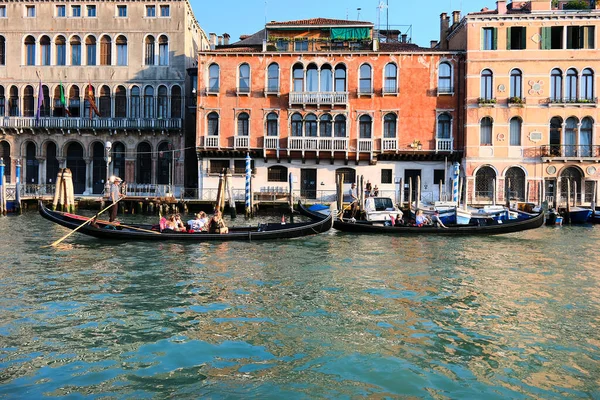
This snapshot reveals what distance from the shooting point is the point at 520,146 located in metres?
24.9

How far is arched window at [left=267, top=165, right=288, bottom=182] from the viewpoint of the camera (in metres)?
26.3

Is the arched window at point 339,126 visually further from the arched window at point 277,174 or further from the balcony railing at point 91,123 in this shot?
the balcony railing at point 91,123

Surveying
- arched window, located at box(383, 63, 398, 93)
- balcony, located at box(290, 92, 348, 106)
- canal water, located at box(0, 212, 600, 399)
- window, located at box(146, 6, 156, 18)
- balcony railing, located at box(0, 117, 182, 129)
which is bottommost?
canal water, located at box(0, 212, 600, 399)

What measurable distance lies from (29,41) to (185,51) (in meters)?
7.63

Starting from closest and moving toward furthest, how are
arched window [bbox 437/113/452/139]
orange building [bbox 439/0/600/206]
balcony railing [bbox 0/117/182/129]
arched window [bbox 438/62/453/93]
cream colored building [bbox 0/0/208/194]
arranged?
orange building [bbox 439/0/600/206]
arched window [bbox 438/62/453/93]
arched window [bbox 437/113/452/139]
balcony railing [bbox 0/117/182/129]
cream colored building [bbox 0/0/208/194]

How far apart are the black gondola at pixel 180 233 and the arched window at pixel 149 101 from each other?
13598mm

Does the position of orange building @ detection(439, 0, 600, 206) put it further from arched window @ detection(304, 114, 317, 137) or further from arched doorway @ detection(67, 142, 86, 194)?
arched doorway @ detection(67, 142, 86, 194)

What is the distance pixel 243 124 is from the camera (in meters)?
26.3

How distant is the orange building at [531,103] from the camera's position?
24453 mm

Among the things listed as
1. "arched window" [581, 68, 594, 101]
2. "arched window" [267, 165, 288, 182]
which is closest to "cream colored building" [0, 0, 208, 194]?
"arched window" [267, 165, 288, 182]

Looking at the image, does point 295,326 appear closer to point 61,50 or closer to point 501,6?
point 501,6

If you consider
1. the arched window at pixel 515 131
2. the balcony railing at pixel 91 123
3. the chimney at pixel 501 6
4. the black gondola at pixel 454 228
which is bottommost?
the black gondola at pixel 454 228

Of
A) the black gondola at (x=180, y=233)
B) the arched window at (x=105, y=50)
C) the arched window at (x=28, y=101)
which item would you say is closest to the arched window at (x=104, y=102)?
the arched window at (x=105, y=50)

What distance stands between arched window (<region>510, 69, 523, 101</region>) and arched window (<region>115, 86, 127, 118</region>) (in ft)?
59.1
